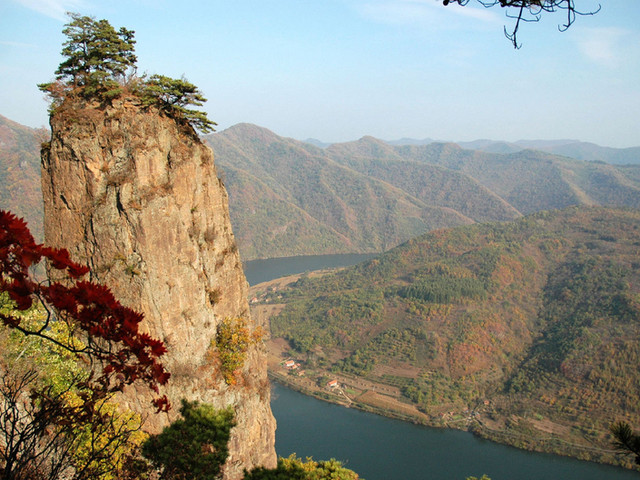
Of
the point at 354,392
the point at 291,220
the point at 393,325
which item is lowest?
the point at 354,392

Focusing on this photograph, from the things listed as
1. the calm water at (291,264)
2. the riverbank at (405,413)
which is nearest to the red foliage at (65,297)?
the riverbank at (405,413)

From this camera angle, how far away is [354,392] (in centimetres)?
5669

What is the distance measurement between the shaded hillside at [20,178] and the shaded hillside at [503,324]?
5638 centimetres

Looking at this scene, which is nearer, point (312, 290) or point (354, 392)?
point (354, 392)

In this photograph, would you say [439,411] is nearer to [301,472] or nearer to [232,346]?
[301,472]

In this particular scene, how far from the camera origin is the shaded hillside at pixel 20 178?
90.2 metres

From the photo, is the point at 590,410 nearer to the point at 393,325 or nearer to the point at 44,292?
the point at 393,325

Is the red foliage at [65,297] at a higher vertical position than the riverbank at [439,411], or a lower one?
higher

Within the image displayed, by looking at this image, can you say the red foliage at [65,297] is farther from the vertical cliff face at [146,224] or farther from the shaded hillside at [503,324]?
the shaded hillside at [503,324]

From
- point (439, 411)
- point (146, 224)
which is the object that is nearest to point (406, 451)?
point (439, 411)

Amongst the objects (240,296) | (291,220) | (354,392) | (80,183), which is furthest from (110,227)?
(291,220)

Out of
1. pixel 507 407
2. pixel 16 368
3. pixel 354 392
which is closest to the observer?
pixel 16 368

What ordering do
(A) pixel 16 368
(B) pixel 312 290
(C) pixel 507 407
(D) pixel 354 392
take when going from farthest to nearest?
(B) pixel 312 290
(D) pixel 354 392
(C) pixel 507 407
(A) pixel 16 368

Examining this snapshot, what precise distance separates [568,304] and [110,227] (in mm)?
73661
